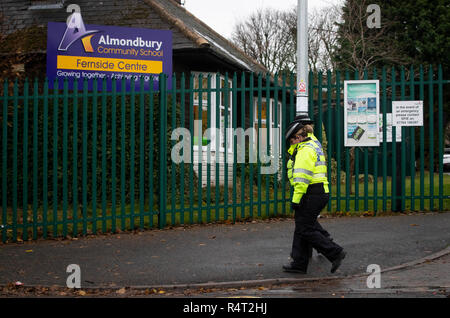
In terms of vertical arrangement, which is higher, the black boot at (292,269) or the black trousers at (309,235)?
the black trousers at (309,235)

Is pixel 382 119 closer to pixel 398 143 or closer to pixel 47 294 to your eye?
pixel 398 143

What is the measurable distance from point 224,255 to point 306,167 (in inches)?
74.6

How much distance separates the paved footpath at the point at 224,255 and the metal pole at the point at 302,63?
77.4 inches

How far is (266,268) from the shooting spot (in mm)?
6781

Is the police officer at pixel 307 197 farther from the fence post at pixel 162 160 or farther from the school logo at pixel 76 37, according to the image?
the school logo at pixel 76 37

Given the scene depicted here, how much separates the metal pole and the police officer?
284 cm

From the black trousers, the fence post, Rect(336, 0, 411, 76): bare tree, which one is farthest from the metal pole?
Rect(336, 0, 411, 76): bare tree

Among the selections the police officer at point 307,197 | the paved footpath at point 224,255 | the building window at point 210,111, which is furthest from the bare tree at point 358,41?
the police officer at point 307,197

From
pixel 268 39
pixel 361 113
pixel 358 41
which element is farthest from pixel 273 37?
pixel 361 113

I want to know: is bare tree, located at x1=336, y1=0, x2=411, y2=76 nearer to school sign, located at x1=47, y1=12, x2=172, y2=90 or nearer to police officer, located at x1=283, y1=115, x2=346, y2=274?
school sign, located at x1=47, y1=12, x2=172, y2=90

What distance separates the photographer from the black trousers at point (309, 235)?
634 cm

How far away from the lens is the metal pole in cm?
943
